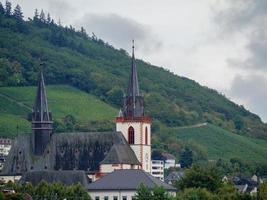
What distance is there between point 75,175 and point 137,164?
713cm

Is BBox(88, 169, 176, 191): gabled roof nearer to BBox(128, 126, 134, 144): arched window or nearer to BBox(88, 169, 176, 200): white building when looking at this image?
BBox(88, 169, 176, 200): white building

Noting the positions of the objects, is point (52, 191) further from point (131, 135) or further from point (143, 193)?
point (131, 135)

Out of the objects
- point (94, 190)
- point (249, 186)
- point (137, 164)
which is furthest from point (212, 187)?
point (249, 186)

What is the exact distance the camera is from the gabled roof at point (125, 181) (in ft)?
413

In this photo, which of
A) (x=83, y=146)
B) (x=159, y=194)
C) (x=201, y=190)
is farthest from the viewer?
(x=83, y=146)

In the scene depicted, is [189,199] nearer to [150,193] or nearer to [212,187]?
[150,193]

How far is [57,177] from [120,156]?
6929 millimetres

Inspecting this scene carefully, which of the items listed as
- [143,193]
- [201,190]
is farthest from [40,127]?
[143,193]

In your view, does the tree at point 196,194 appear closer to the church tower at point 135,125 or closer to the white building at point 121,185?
the white building at point 121,185

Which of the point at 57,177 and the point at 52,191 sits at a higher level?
the point at 57,177

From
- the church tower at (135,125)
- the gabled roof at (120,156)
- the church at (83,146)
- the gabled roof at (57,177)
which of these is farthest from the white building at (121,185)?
the church tower at (135,125)

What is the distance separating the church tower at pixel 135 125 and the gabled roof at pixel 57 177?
822cm

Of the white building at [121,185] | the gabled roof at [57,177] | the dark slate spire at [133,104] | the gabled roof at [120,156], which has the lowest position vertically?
the white building at [121,185]

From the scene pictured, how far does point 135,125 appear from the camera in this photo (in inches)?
5595
